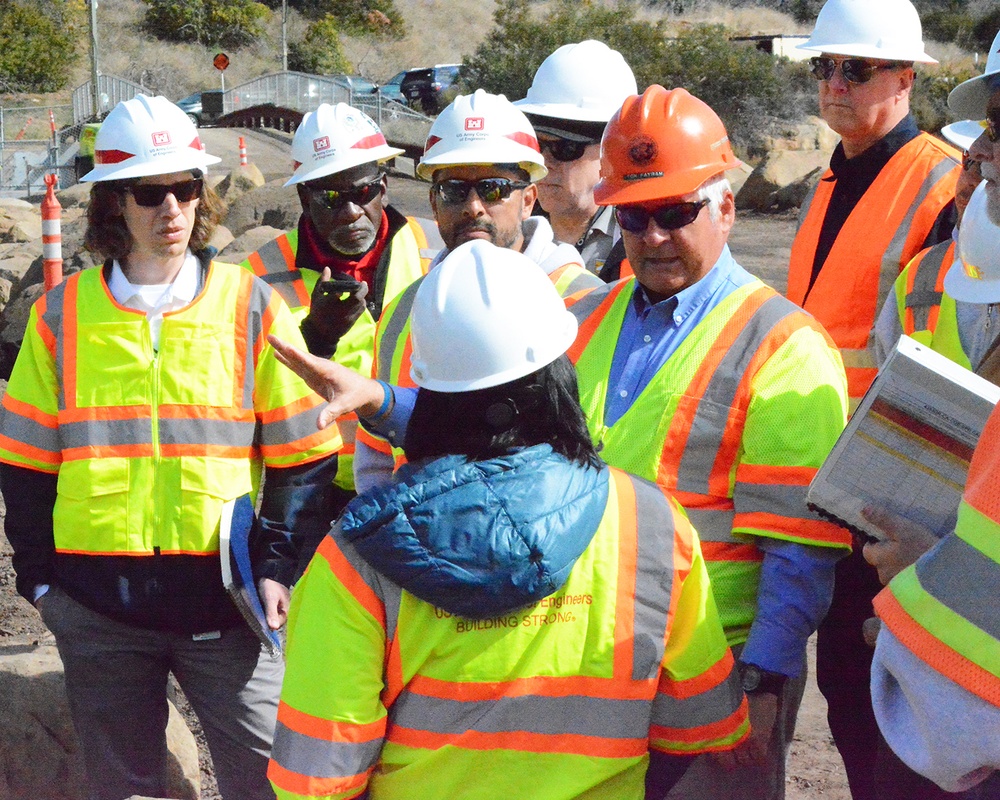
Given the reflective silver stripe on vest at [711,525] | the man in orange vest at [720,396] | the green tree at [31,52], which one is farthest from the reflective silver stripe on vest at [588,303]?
the green tree at [31,52]

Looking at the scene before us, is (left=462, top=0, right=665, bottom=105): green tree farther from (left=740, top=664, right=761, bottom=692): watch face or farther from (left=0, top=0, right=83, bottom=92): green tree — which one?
(left=740, top=664, right=761, bottom=692): watch face

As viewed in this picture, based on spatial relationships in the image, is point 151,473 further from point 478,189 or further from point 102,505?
point 478,189

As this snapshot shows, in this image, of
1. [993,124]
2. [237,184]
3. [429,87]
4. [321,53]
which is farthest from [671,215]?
[321,53]

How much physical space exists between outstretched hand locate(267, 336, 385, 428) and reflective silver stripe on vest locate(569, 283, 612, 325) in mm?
730

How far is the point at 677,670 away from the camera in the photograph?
2342 mm

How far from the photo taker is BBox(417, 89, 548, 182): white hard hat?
4.05 metres

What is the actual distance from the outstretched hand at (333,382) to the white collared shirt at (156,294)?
1081mm

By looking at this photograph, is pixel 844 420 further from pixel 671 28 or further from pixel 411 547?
pixel 671 28

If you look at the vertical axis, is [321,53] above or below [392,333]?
below

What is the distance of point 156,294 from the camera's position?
3.67 metres

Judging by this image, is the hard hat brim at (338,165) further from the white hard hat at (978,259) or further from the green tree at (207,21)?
the green tree at (207,21)

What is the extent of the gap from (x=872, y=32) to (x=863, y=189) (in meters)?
0.56

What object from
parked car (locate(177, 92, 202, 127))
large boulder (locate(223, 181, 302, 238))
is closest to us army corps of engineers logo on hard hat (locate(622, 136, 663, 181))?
large boulder (locate(223, 181, 302, 238))

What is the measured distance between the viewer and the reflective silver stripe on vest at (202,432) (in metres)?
3.55
